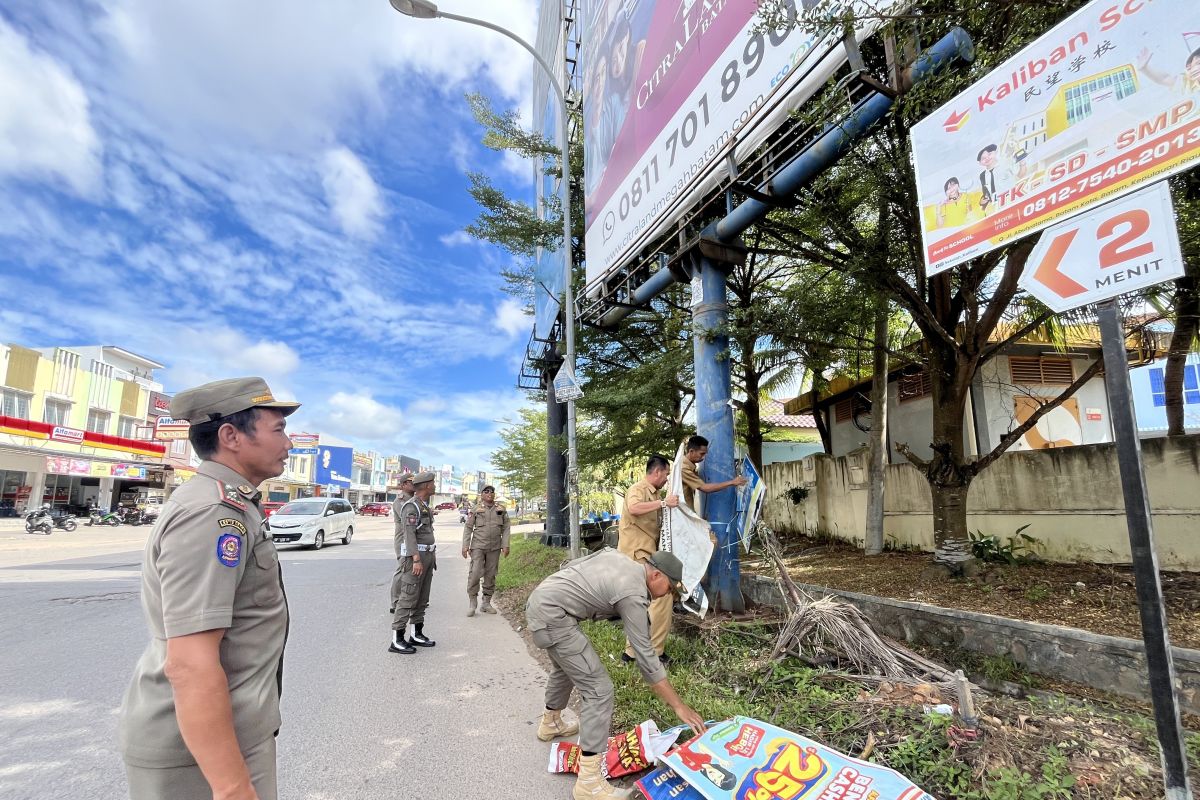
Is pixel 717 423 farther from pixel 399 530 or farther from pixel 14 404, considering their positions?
pixel 14 404

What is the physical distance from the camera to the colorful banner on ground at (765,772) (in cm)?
248

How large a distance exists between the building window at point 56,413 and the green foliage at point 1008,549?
36.9m

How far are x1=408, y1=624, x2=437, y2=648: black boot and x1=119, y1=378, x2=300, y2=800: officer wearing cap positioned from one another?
4.80 metres

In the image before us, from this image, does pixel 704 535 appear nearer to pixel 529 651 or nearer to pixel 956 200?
pixel 529 651

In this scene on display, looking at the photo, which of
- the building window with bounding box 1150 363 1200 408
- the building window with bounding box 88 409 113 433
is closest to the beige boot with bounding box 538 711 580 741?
the building window with bounding box 1150 363 1200 408

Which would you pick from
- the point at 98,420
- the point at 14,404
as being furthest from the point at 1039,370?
the point at 98,420

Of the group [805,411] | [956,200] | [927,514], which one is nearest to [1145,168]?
[956,200]

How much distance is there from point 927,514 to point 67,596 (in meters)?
12.3

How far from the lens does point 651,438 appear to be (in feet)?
32.9

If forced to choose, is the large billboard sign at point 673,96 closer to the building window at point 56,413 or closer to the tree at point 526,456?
the tree at point 526,456

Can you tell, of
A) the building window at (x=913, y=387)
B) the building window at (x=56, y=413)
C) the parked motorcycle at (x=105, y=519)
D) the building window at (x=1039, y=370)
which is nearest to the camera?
the building window at (x=1039, y=370)

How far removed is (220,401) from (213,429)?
0.08 metres

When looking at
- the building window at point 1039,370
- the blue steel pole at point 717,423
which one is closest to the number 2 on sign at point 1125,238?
the blue steel pole at point 717,423

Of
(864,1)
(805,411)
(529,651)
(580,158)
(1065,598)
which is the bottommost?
(529,651)
